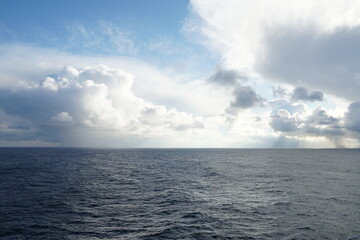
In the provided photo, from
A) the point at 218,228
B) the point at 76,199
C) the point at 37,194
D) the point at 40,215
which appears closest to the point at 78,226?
the point at 40,215

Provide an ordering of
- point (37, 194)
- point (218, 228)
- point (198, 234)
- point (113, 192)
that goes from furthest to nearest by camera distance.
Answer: point (113, 192) < point (37, 194) < point (218, 228) < point (198, 234)

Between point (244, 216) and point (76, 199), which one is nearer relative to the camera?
point (244, 216)

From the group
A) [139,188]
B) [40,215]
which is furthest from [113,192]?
[40,215]

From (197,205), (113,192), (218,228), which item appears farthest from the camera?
(113,192)

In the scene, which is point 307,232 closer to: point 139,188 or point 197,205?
point 197,205

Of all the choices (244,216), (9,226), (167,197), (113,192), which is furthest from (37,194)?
(244,216)

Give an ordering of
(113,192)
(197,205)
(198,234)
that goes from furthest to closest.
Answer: (113,192) < (197,205) < (198,234)

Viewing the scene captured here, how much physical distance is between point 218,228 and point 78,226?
1918 centimetres

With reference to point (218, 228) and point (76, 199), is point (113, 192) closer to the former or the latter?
point (76, 199)

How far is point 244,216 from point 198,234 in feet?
36.4

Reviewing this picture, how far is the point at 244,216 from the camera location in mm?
38281

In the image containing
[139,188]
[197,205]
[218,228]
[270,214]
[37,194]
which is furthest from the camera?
[139,188]

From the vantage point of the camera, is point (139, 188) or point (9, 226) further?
point (139, 188)

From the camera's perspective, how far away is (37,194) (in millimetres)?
49469
